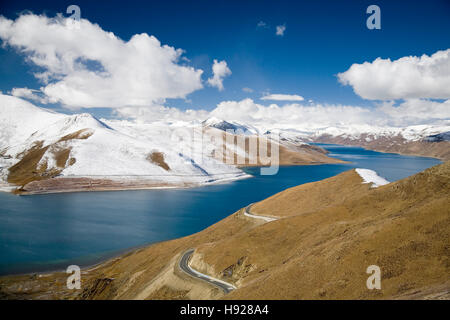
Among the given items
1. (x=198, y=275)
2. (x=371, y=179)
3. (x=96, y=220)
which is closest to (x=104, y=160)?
(x=96, y=220)

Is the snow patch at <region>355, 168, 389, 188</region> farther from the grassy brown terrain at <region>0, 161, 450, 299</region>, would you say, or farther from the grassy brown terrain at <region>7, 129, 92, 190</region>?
the grassy brown terrain at <region>7, 129, 92, 190</region>

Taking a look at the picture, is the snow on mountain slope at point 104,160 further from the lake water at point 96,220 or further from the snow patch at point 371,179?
the snow patch at point 371,179

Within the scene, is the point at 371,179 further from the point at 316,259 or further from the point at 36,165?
the point at 36,165

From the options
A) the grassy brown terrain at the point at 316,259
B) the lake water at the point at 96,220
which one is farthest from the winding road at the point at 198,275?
the lake water at the point at 96,220

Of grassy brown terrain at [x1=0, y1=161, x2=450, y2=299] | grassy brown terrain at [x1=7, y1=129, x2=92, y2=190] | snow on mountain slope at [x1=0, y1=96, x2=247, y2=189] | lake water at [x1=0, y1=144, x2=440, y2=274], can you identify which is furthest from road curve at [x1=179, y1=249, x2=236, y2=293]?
grassy brown terrain at [x1=7, y1=129, x2=92, y2=190]

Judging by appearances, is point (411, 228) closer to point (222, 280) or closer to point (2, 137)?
point (222, 280)
